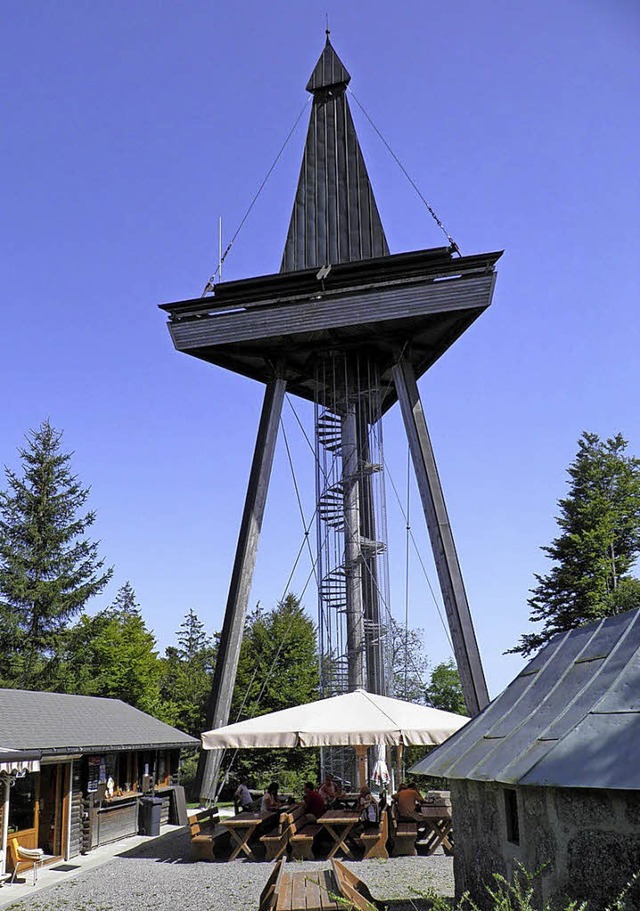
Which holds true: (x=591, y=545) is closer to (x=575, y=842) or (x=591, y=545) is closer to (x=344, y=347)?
(x=344, y=347)

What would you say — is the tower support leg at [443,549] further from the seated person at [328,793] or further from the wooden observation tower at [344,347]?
the seated person at [328,793]

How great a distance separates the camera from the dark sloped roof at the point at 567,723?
6094mm

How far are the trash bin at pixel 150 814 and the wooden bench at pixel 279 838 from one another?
5624 millimetres

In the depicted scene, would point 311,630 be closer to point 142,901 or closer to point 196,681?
point 196,681

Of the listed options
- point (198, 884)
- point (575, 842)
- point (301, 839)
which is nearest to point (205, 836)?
point (301, 839)

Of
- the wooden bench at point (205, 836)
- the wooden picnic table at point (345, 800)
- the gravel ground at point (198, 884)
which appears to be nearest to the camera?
the gravel ground at point (198, 884)

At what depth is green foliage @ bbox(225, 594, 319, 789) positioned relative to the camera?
31.0 meters

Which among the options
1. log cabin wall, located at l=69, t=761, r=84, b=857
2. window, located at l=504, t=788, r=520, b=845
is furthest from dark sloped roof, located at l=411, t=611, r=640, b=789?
log cabin wall, located at l=69, t=761, r=84, b=857

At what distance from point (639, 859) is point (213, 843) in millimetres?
10218

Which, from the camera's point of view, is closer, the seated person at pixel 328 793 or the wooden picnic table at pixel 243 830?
the wooden picnic table at pixel 243 830

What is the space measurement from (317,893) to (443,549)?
1169 centimetres

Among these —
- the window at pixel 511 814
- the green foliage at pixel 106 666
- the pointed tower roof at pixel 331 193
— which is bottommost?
the window at pixel 511 814

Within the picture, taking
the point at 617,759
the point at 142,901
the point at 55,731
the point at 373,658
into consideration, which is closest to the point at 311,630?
the point at 373,658

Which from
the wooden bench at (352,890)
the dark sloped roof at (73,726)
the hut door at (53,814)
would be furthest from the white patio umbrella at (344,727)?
the wooden bench at (352,890)
